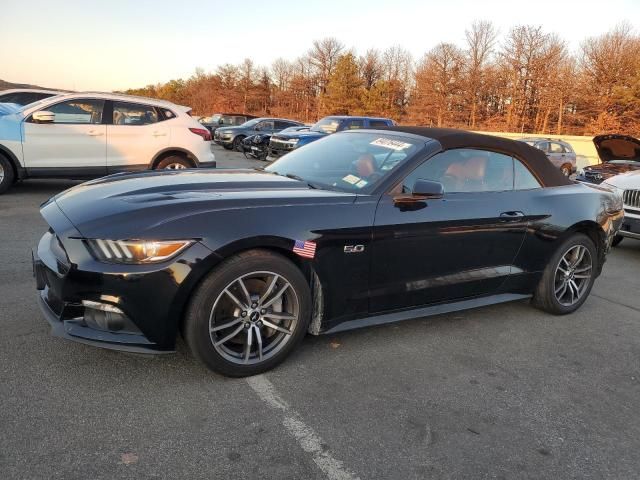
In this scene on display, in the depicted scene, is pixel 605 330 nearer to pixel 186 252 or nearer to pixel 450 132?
pixel 450 132

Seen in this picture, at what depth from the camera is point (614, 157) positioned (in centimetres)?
1152

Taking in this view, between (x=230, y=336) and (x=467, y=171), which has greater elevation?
(x=467, y=171)

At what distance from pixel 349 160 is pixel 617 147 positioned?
31.3ft

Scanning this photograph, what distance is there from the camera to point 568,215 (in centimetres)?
434

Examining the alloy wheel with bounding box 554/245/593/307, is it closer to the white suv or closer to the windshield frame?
the windshield frame

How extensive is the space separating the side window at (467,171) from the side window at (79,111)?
673 centimetres

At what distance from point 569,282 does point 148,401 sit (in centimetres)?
370

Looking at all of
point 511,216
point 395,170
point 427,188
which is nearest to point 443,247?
point 427,188

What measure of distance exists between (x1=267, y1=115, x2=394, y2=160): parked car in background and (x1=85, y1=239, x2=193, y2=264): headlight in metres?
11.9

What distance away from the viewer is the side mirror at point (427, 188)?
A: 3324mm

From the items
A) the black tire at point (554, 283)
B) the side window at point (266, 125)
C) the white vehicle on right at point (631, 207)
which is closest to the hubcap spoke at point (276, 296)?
the black tire at point (554, 283)

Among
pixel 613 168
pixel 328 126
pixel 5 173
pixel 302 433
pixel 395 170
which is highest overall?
pixel 328 126

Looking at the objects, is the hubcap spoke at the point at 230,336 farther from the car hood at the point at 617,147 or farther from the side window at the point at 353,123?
the side window at the point at 353,123

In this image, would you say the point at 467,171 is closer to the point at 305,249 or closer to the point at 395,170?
the point at 395,170
